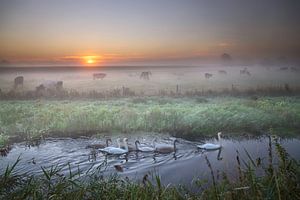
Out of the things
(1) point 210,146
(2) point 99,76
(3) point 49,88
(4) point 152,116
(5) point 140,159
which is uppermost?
(2) point 99,76

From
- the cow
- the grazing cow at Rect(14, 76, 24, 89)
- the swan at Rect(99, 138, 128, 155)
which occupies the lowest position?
the swan at Rect(99, 138, 128, 155)

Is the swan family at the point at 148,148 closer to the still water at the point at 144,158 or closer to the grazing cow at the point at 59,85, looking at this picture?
the still water at the point at 144,158

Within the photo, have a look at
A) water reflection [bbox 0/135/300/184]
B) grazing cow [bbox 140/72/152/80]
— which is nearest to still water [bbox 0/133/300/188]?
water reflection [bbox 0/135/300/184]

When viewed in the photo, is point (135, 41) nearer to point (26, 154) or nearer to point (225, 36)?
point (225, 36)

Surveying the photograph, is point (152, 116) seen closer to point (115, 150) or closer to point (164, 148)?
point (164, 148)

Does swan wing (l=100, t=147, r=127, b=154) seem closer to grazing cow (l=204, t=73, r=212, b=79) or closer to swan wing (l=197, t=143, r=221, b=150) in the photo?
swan wing (l=197, t=143, r=221, b=150)

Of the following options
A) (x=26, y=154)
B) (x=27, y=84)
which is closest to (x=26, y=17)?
(x=27, y=84)

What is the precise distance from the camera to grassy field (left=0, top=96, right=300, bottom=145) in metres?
4.22

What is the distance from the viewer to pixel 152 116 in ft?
14.3

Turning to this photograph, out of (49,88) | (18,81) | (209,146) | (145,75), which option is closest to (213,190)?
(209,146)

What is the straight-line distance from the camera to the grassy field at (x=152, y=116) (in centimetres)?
422

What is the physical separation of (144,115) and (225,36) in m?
1.44

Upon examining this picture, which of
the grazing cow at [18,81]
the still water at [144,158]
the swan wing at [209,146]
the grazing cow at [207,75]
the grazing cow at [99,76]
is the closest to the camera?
the still water at [144,158]

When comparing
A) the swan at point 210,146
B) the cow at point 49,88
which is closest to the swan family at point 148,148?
the swan at point 210,146
